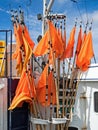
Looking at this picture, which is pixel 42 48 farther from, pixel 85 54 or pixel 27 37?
pixel 85 54

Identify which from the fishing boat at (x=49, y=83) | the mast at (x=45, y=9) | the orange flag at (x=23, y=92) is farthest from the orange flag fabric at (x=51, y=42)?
the mast at (x=45, y=9)

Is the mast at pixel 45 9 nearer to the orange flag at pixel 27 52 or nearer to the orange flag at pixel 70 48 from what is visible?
the orange flag at pixel 70 48

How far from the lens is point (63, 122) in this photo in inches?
372

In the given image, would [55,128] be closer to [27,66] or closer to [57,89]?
[57,89]

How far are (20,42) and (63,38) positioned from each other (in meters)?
1.23

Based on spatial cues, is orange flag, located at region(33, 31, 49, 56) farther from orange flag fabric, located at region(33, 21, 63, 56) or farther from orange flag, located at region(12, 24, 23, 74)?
orange flag, located at region(12, 24, 23, 74)

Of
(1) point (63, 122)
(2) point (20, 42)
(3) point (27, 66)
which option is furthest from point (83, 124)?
(2) point (20, 42)

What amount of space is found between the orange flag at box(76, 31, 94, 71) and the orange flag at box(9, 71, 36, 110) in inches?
57.4

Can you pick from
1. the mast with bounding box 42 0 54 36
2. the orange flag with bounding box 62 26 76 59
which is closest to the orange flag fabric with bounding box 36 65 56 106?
the orange flag with bounding box 62 26 76 59

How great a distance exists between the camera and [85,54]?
994cm

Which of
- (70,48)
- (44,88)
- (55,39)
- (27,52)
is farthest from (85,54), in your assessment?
(27,52)

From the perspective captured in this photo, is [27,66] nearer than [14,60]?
Yes

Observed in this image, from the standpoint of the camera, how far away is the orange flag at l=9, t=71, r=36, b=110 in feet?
30.0

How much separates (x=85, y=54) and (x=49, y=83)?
1282 millimetres
